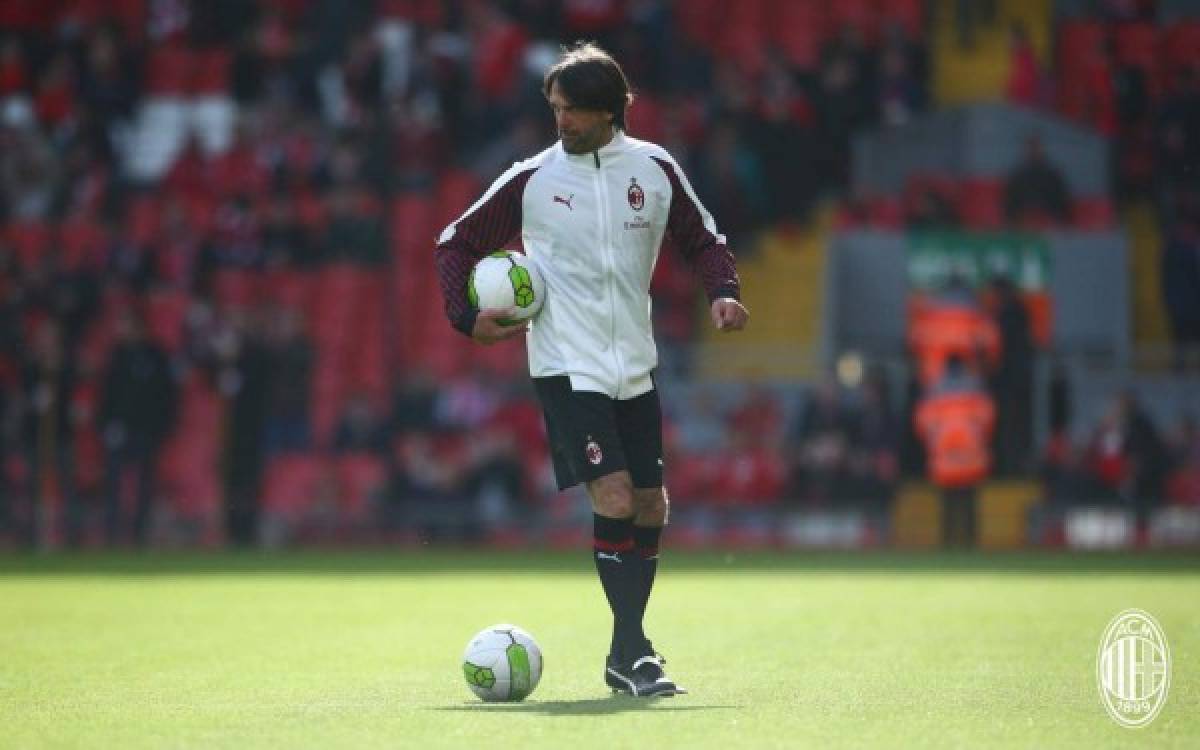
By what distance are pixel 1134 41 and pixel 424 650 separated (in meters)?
15.4

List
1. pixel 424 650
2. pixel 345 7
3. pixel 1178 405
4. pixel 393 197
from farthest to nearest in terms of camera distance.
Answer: pixel 345 7, pixel 393 197, pixel 1178 405, pixel 424 650

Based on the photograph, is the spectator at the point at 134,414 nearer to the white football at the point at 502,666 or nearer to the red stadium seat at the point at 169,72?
the red stadium seat at the point at 169,72

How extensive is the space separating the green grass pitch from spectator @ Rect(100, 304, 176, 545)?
10.5ft

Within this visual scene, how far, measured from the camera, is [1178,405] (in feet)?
64.2

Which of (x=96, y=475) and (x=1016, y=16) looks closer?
(x=96, y=475)

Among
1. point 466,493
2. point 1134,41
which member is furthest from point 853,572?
point 1134,41

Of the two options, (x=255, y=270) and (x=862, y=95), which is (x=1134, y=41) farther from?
(x=255, y=270)

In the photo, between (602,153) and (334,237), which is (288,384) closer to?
(334,237)

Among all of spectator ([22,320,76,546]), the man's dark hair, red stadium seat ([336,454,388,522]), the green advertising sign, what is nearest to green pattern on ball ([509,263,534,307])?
the man's dark hair

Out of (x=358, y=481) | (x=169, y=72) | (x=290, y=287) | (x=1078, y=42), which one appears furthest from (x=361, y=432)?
(x=1078, y=42)

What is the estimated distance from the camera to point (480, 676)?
750cm

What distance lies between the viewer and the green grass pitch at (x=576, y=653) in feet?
21.7

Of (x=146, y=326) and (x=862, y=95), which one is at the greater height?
(x=862, y=95)

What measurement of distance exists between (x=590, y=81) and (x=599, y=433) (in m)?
1.23
